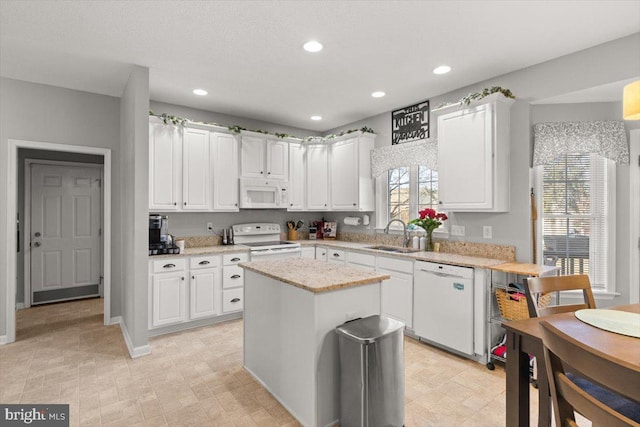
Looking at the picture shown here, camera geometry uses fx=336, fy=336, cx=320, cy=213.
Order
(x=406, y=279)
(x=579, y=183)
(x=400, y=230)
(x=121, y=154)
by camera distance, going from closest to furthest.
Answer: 1. (x=579, y=183)
2. (x=406, y=279)
3. (x=121, y=154)
4. (x=400, y=230)

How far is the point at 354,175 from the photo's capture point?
4.83 m

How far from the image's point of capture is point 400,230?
451 centimetres

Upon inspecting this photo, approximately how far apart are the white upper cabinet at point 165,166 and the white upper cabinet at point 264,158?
2.83ft

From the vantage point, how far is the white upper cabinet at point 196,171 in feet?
13.6

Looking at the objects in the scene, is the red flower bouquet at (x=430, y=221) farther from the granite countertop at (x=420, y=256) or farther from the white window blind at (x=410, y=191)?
the white window blind at (x=410, y=191)

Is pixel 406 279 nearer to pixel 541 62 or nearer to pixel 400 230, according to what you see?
pixel 400 230

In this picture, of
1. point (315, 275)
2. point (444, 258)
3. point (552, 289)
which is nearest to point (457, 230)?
point (444, 258)

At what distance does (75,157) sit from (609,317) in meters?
6.15

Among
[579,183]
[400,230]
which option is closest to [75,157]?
[400,230]

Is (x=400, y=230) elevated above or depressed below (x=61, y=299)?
above

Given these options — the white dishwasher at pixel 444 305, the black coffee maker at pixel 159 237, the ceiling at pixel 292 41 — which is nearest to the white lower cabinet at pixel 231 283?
the black coffee maker at pixel 159 237

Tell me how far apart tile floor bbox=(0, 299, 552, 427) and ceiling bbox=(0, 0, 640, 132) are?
8.95 feet

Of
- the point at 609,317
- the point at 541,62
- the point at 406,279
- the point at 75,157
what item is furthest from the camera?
the point at 75,157

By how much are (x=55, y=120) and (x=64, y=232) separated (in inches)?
76.8
